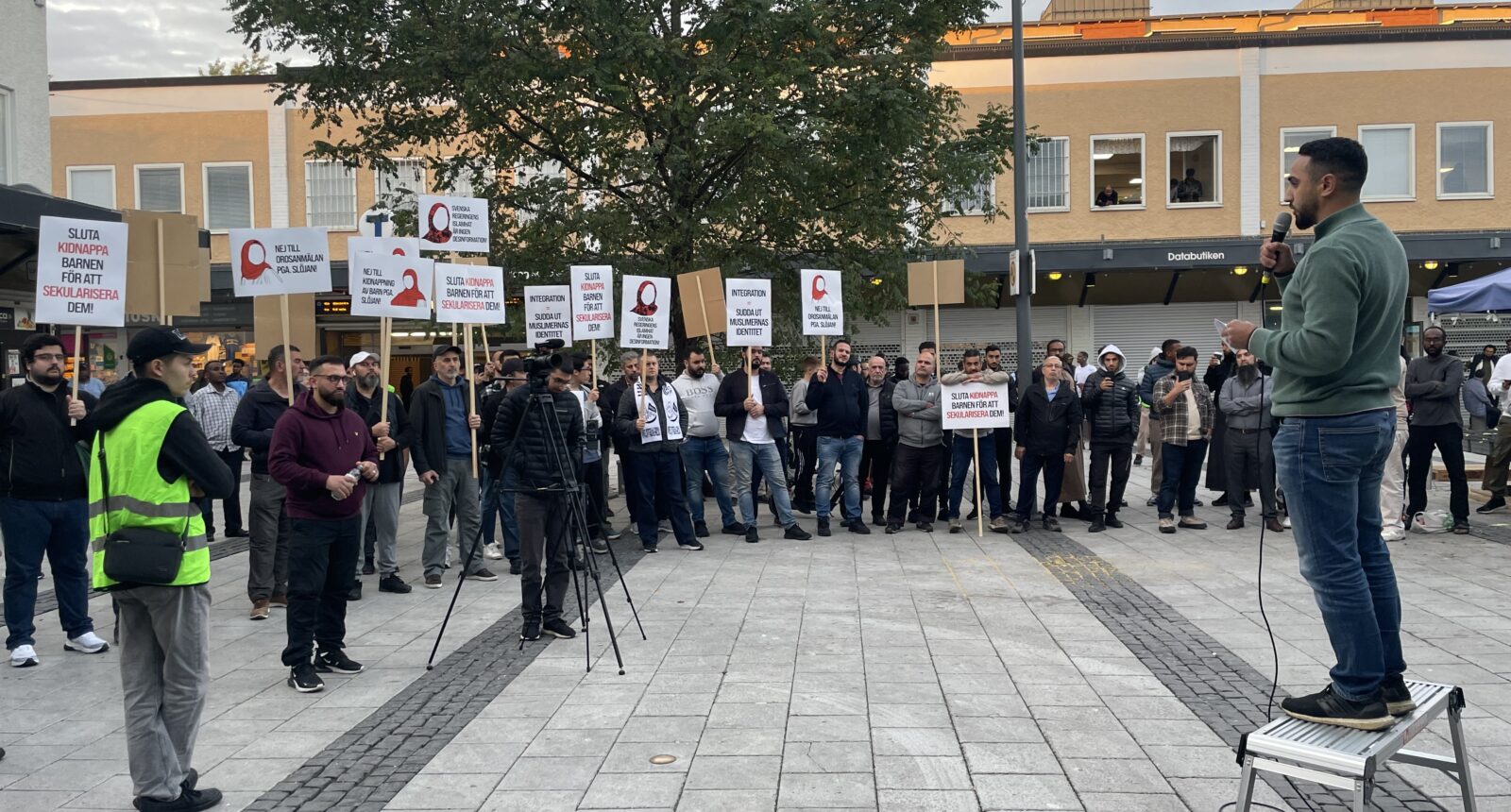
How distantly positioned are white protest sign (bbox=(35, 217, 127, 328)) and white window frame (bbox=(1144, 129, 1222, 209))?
24799mm

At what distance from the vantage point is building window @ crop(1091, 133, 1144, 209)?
2823 cm

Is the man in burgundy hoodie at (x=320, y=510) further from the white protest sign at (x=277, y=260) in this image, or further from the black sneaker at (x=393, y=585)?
the black sneaker at (x=393, y=585)

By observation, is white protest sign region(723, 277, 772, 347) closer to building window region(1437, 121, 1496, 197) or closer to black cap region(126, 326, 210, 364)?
black cap region(126, 326, 210, 364)

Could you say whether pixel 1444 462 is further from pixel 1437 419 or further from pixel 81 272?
pixel 81 272

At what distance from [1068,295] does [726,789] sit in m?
25.9

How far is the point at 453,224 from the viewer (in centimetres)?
1191

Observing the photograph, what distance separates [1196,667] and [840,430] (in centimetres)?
642

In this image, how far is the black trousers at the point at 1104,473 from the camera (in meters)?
13.0

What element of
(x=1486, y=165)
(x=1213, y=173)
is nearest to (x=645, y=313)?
(x=1213, y=173)

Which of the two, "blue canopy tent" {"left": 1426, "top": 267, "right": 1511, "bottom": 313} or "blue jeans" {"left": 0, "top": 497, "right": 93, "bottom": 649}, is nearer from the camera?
"blue jeans" {"left": 0, "top": 497, "right": 93, "bottom": 649}

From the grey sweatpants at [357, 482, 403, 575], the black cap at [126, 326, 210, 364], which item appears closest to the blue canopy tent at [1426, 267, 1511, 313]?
the grey sweatpants at [357, 482, 403, 575]

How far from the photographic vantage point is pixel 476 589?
10.0 meters

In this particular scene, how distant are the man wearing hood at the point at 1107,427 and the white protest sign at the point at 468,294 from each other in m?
6.40

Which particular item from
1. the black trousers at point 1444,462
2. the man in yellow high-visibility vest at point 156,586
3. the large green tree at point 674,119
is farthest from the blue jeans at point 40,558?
the black trousers at point 1444,462
